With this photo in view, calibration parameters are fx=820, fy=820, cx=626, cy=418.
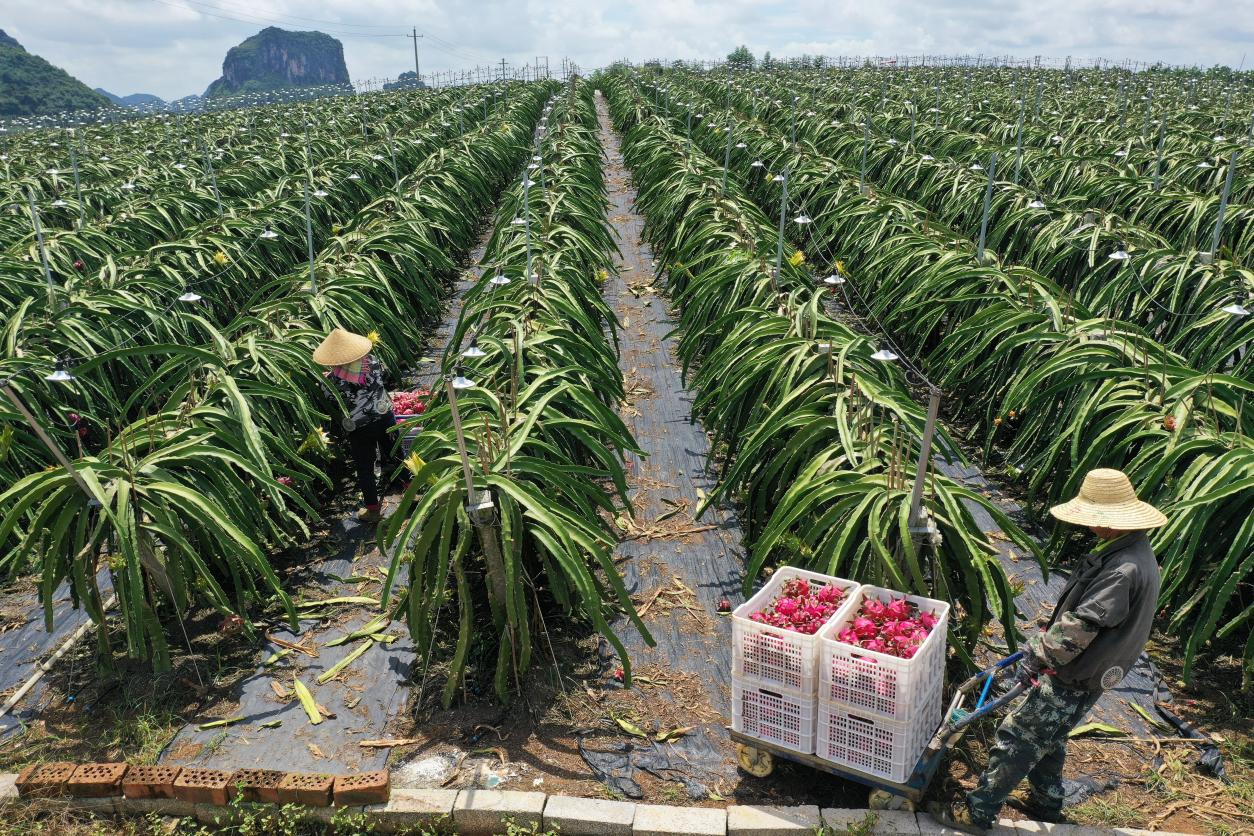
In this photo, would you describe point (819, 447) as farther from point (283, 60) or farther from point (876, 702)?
point (283, 60)

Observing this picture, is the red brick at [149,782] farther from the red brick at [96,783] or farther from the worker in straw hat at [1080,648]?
the worker in straw hat at [1080,648]

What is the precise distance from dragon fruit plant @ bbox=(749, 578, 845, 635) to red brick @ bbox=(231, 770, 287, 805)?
193 cm

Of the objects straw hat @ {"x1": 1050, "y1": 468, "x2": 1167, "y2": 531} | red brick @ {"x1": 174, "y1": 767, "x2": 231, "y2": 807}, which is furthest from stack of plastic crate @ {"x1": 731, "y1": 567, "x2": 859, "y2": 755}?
red brick @ {"x1": 174, "y1": 767, "x2": 231, "y2": 807}

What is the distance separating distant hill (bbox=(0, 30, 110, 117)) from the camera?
56469mm

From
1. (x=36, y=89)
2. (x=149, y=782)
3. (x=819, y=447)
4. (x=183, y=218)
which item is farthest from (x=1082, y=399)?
(x=36, y=89)

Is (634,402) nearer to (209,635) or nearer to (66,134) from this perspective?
(209,635)

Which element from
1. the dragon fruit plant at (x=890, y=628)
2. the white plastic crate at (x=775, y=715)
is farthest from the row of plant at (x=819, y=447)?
the white plastic crate at (x=775, y=715)

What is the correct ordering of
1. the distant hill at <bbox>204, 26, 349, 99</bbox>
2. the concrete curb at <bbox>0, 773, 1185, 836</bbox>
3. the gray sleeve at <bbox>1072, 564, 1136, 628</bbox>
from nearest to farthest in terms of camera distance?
the gray sleeve at <bbox>1072, 564, 1136, 628</bbox>
the concrete curb at <bbox>0, 773, 1185, 836</bbox>
the distant hill at <bbox>204, 26, 349, 99</bbox>

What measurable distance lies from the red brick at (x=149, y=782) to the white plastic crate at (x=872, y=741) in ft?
8.08

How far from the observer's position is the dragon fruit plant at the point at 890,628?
9.54ft

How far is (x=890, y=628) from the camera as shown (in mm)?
2984

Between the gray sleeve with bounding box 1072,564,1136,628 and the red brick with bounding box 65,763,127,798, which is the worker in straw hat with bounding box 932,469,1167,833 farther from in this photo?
the red brick with bounding box 65,763,127,798

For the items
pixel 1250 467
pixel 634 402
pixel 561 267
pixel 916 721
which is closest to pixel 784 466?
pixel 916 721

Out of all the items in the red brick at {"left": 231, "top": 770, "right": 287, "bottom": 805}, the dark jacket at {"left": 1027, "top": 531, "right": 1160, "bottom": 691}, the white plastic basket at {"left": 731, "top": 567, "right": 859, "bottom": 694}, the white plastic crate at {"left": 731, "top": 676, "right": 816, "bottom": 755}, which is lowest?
the red brick at {"left": 231, "top": 770, "right": 287, "bottom": 805}
